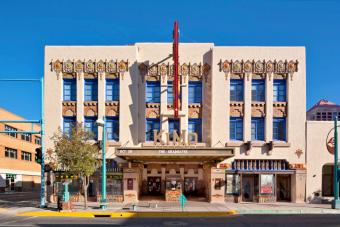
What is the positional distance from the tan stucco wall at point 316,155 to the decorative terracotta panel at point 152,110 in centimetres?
Answer: 1251

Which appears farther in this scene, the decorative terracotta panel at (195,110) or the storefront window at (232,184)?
the decorative terracotta panel at (195,110)

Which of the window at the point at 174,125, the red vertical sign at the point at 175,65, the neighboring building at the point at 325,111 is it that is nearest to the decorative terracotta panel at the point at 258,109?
the window at the point at 174,125

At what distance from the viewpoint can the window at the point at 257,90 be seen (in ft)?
95.7

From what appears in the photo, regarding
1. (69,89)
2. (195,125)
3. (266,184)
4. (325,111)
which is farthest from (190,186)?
(325,111)

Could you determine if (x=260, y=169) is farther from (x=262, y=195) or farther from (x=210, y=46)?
(x=210, y=46)

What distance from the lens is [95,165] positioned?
85.9ft

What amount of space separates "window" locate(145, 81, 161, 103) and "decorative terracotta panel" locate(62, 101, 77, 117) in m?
6.15

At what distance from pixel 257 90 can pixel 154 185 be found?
41.6 ft

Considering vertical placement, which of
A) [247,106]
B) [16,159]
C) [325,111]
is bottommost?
[16,159]

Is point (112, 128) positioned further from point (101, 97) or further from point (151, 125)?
point (151, 125)

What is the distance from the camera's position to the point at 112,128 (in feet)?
95.9

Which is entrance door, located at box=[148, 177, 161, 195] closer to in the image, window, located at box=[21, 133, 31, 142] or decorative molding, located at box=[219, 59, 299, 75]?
decorative molding, located at box=[219, 59, 299, 75]

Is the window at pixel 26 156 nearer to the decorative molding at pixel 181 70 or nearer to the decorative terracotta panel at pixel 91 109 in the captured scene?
the decorative terracotta panel at pixel 91 109

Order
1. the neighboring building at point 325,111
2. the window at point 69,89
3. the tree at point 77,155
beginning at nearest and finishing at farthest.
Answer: the tree at point 77,155
the window at point 69,89
the neighboring building at point 325,111
